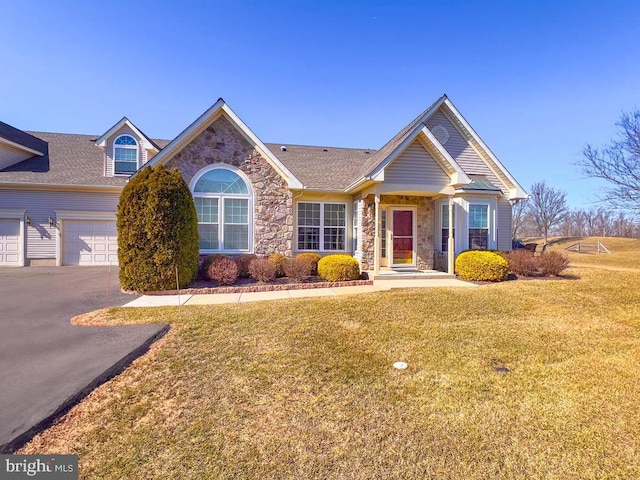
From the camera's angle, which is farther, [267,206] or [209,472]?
[267,206]

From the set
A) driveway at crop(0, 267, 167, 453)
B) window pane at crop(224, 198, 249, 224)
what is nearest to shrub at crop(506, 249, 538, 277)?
window pane at crop(224, 198, 249, 224)

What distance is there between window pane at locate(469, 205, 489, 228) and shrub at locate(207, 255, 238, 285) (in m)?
10.2

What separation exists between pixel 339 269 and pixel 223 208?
16.5 ft

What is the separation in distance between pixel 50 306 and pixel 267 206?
6969 mm

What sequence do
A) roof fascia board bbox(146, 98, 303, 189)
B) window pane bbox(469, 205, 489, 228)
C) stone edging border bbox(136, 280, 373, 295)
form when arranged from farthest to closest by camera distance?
1. window pane bbox(469, 205, 489, 228)
2. roof fascia board bbox(146, 98, 303, 189)
3. stone edging border bbox(136, 280, 373, 295)

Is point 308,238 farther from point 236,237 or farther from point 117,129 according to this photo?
point 117,129

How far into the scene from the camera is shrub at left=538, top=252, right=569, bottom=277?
1120 centimetres

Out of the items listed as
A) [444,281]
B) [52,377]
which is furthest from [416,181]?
[52,377]

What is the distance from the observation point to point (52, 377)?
12.9ft

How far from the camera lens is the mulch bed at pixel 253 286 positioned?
29.7ft

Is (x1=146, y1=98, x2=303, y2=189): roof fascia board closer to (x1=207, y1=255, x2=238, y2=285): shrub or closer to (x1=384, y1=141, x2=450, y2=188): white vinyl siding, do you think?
(x1=384, y1=141, x2=450, y2=188): white vinyl siding

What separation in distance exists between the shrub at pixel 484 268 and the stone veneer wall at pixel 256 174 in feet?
21.6

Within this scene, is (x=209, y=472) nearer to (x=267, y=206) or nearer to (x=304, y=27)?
(x=267, y=206)

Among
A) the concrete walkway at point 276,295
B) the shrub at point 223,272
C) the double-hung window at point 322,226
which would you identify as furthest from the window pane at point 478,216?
the shrub at point 223,272
